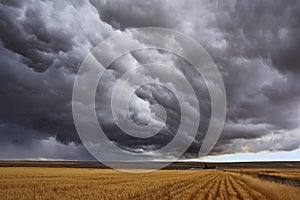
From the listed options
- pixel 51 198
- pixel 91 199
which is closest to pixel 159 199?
pixel 91 199

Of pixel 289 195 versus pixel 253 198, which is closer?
pixel 289 195

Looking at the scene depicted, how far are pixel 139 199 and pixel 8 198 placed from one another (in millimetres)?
7977

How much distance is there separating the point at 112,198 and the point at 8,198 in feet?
20.8

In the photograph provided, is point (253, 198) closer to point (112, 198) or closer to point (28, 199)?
point (112, 198)

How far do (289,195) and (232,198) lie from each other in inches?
125

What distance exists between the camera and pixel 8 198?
59.0 ft

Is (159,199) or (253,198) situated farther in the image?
(253,198)

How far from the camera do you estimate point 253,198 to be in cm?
1838

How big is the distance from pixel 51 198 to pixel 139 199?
215 inches

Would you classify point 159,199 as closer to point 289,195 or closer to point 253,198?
point 253,198

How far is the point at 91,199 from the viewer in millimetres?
17375

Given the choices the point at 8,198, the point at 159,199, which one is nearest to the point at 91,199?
the point at 159,199

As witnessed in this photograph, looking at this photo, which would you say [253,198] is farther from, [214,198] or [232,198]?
[214,198]

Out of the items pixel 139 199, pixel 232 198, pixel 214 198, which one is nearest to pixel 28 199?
pixel 139 199
